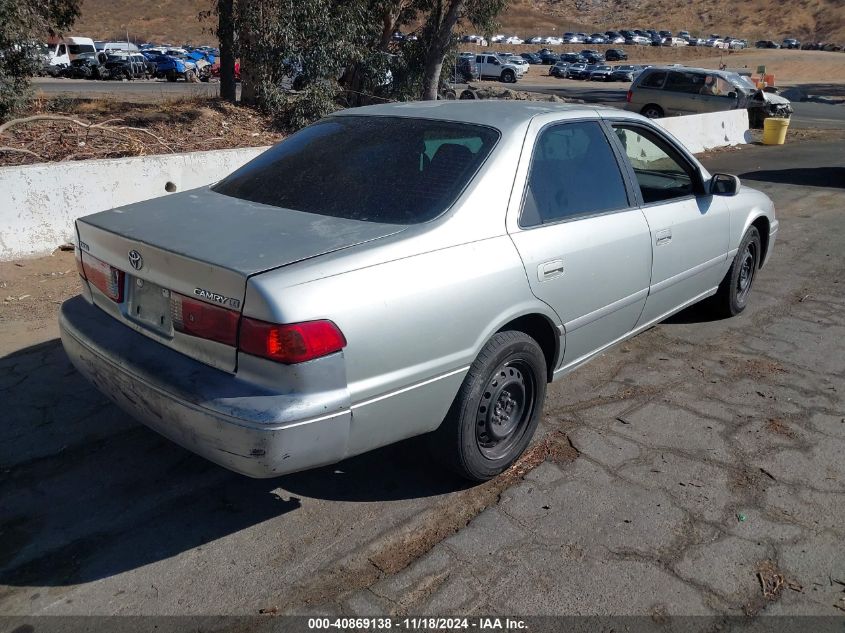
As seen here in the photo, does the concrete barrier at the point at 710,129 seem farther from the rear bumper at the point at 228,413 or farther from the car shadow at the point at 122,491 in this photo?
A: the rear bumper at the point at 228,413

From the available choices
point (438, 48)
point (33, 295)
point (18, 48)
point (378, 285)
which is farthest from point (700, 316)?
point (438, 48)

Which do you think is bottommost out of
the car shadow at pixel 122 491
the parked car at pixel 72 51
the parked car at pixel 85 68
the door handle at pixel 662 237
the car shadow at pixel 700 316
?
the parked car at pixel 85 68

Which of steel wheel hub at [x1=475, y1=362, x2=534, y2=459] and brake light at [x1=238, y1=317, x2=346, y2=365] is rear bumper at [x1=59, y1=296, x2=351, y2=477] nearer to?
brake light at [x1=238, y1=317, x2=346, y2=365]

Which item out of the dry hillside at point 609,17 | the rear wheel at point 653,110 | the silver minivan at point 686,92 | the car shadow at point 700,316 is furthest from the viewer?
the dry hillside at point 609,17

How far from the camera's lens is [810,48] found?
79062 millimetres

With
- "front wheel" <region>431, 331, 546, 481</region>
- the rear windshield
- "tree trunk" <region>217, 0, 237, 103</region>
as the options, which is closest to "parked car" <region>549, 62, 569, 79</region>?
"tree trunk" <region>217, 0, 237, 103</region>

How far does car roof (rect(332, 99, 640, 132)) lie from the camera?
383 centimetres

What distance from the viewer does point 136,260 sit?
319 cm

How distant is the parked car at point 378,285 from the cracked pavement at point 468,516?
32 centimetres

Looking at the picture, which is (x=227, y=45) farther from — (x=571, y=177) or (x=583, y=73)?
(x=583, y=73)

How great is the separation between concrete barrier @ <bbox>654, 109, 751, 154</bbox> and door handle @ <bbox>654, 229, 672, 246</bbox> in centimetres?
1185

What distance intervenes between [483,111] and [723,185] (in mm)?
1990

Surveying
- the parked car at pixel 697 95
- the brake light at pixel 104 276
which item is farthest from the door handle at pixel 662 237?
the parked car at pixel 697 95

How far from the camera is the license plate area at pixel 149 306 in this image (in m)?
3.10
